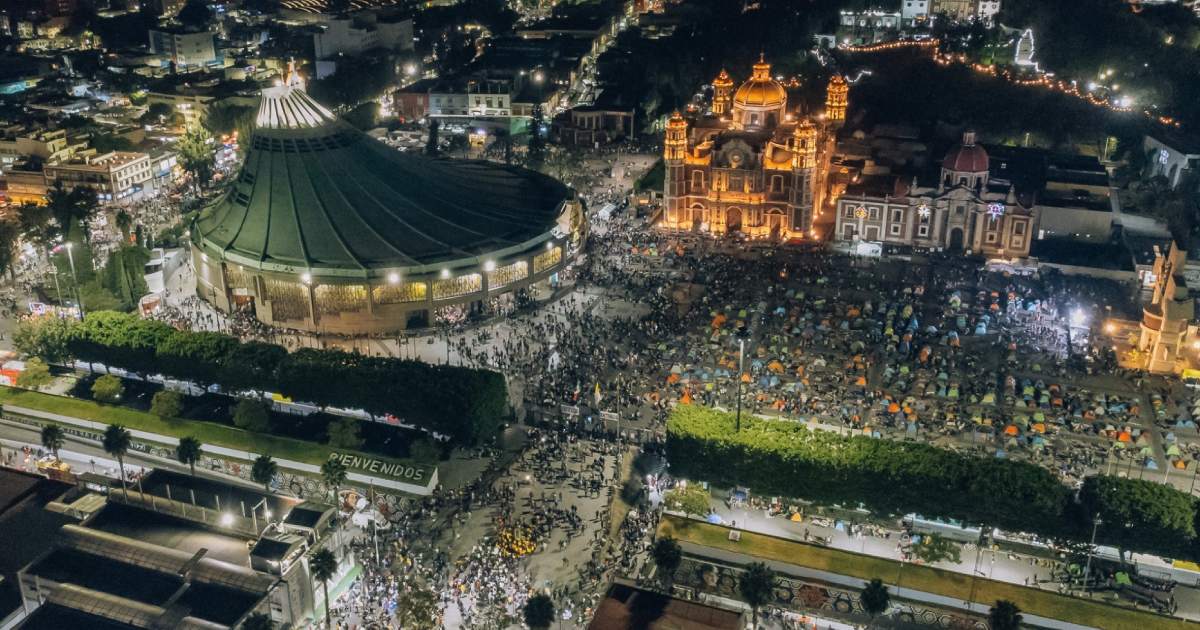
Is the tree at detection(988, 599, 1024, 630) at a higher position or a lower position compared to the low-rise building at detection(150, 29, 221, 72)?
lower

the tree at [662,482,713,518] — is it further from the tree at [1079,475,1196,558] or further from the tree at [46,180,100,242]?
the tree at [46,180,100,242]

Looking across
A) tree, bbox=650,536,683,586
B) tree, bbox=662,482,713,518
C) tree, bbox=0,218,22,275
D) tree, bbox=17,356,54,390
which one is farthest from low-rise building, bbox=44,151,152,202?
tree, bbox=650,536,683,586

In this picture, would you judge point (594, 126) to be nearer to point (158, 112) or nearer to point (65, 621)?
point (158, 112)

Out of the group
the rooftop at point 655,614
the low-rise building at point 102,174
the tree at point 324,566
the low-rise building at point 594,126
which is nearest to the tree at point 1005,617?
the rooftop at point 655,614

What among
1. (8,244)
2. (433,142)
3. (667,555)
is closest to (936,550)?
(667,555)

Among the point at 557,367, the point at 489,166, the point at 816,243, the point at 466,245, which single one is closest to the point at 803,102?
the point at 816,243

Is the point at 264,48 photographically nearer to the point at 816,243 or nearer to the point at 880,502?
the point at 816,243
